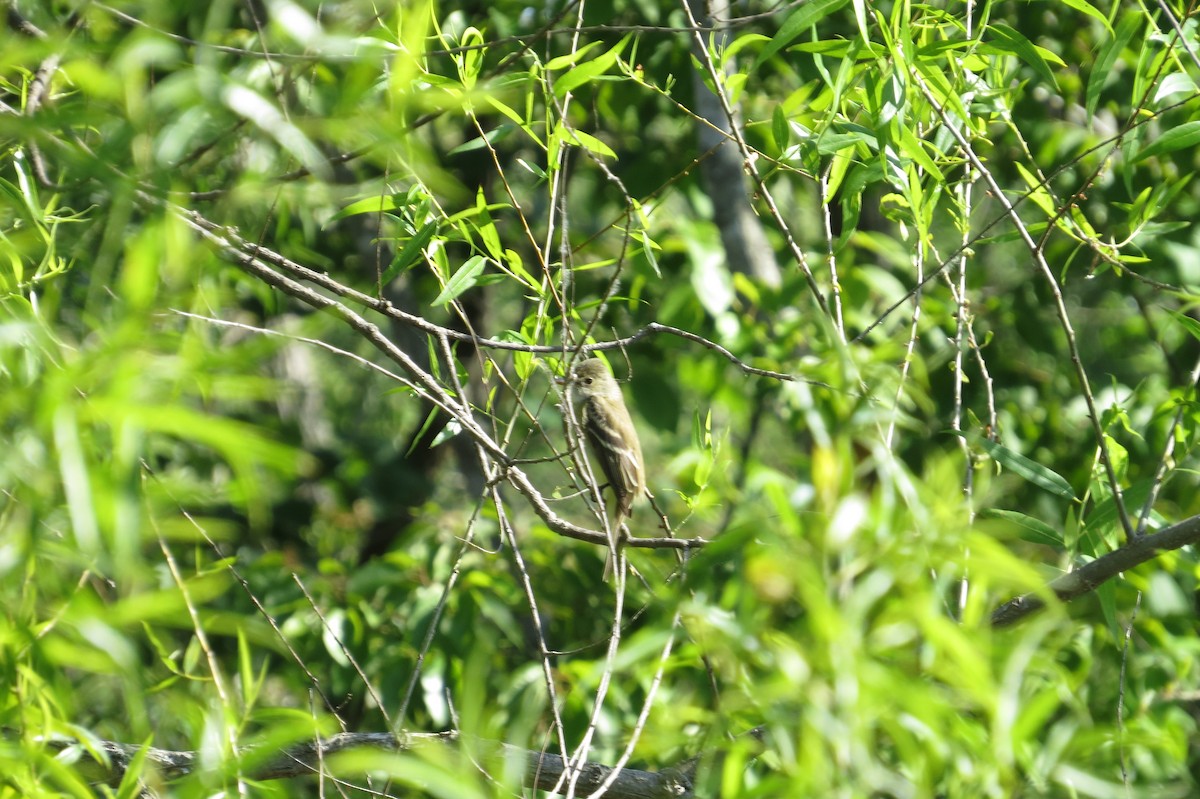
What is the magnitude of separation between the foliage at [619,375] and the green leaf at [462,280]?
0.01 m

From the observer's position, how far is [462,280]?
2.77m

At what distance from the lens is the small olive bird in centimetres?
561

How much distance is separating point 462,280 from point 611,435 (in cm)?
328

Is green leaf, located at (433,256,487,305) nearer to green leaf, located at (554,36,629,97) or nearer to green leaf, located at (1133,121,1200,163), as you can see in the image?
green leaf, located at (554,36,629,97)

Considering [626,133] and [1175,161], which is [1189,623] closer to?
[1175,161]

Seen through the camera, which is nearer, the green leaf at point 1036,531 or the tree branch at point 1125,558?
the tree branch at point 1125,558

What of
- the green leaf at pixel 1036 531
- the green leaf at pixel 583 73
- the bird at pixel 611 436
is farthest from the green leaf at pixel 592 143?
the bird at pixel 611 436

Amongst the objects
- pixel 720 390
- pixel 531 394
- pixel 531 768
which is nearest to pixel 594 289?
pixel 531 394

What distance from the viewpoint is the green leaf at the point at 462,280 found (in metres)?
2.68

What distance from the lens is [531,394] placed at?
6.12 metres

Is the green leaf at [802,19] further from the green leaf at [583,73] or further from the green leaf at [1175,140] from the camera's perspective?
the green leaf at [1175,140]

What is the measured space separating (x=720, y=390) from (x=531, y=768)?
1992 mm

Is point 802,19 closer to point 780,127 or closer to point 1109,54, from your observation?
point 780,127

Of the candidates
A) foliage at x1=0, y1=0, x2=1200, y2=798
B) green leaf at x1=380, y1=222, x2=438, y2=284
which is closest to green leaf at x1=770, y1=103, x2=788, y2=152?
foliage at x1=0, y1=0, x2=1200, y2=798
